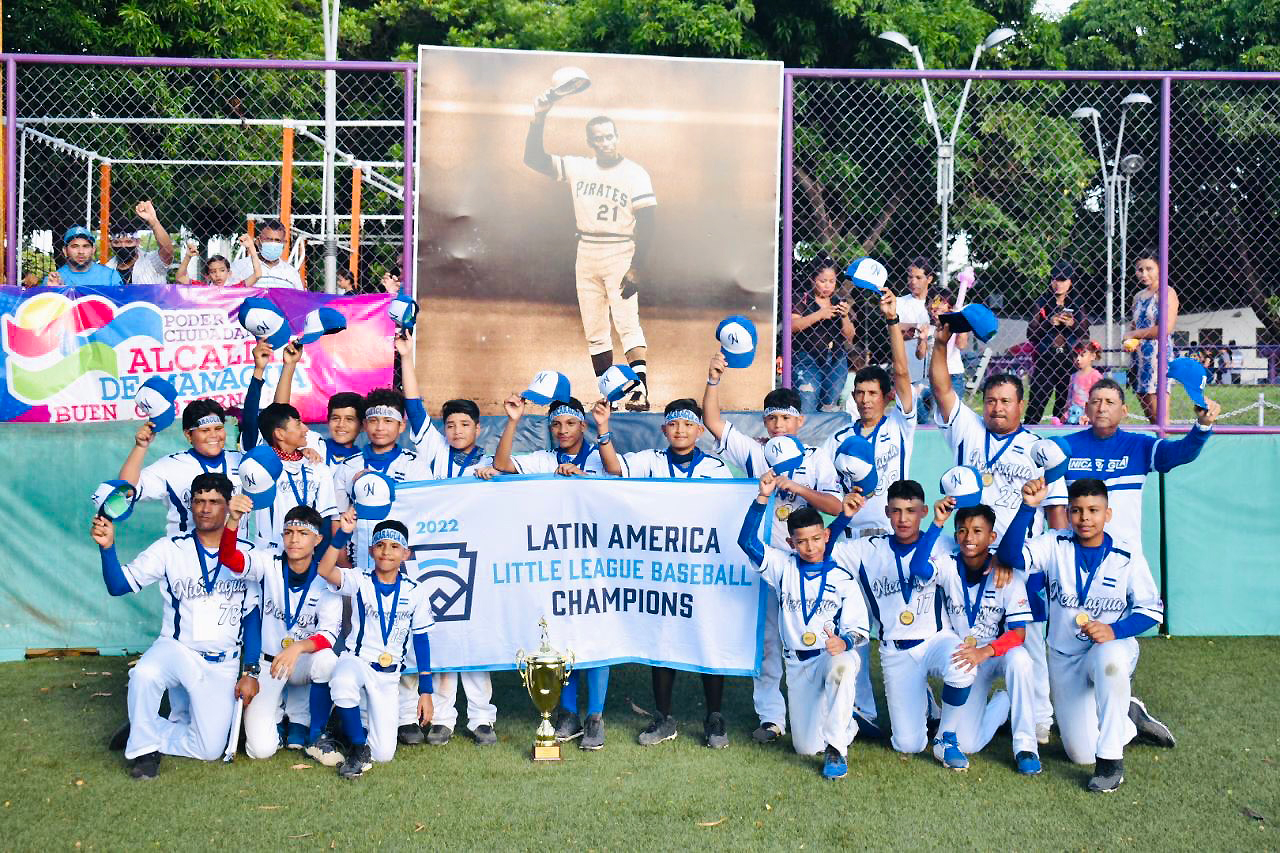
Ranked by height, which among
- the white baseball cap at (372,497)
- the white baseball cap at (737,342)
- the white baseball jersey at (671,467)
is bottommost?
the white baseball cap at (372,497)

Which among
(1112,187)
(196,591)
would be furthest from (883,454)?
(1112,187)

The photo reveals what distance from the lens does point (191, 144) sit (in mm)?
15922

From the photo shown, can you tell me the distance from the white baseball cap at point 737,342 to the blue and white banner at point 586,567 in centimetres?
79

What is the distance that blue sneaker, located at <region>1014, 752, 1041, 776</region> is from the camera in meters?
6.44

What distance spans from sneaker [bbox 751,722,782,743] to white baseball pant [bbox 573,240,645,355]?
3147 mm

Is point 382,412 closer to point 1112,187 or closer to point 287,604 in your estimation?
point 287,604

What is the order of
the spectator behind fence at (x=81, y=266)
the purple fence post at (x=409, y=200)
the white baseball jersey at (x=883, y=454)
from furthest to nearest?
1. the spectator behind fence at (x=81, y=266)
2. the purple fence post at (x=409, y=200)
3. the white baseball jersey at (x=883, y=454)

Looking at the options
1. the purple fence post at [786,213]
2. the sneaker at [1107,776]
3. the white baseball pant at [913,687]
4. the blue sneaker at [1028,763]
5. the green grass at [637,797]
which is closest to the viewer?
the green grass at [637,797]

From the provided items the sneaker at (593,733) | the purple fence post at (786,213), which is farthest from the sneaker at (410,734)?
the purple fence post at (786,213)

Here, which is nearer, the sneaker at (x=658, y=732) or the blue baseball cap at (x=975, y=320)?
the sneaker at (x=658, y=732)

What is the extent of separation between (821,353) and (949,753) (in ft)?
12.2

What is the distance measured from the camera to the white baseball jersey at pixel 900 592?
6.88m

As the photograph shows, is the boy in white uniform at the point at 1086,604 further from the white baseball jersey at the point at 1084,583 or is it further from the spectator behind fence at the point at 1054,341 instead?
the spectator behind fence at the point at 1054,341

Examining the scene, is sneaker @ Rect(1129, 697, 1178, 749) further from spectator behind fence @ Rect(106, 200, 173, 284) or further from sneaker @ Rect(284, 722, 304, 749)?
spectator behind fence @ Rect(106, 200, 173, 284)
